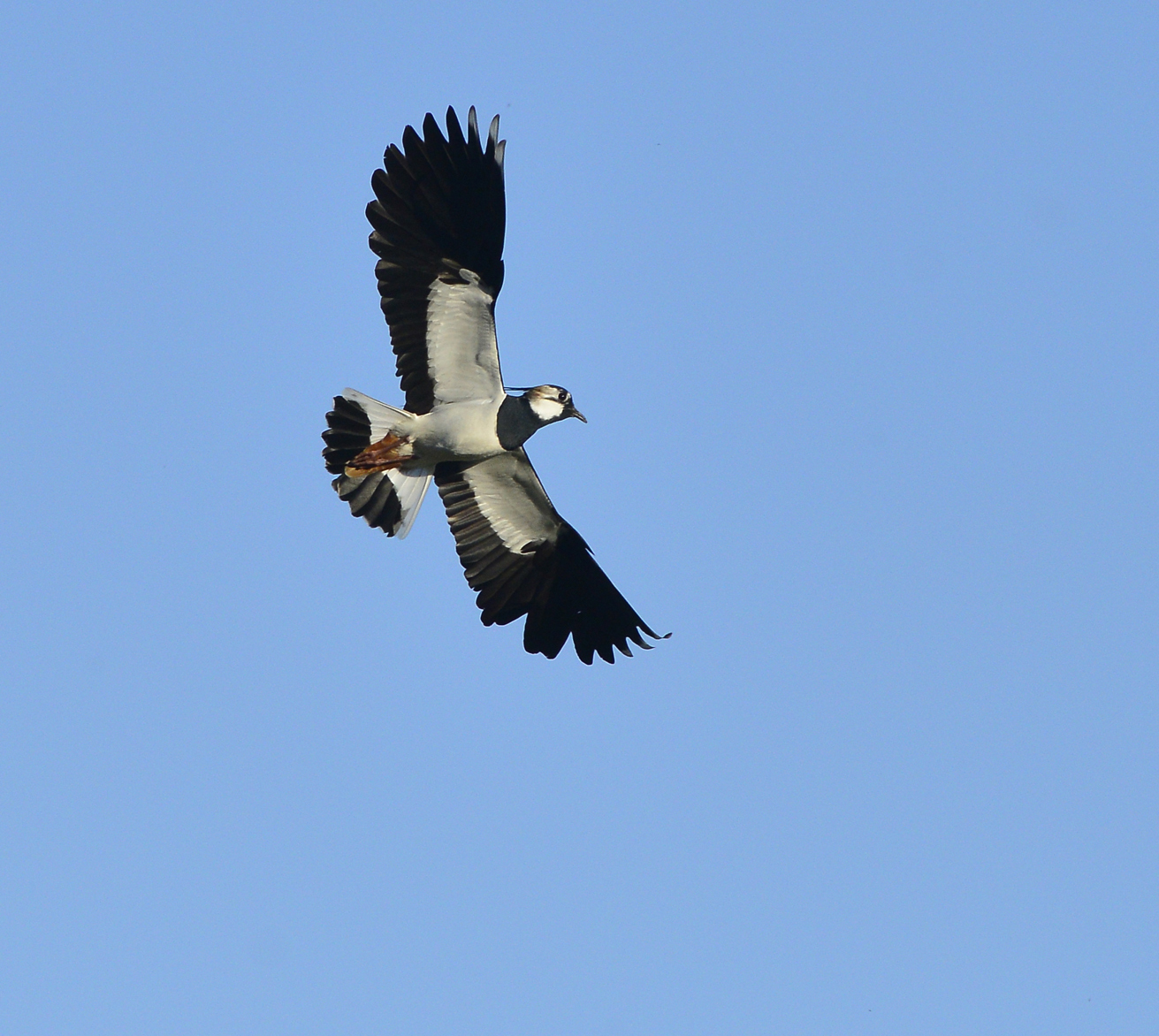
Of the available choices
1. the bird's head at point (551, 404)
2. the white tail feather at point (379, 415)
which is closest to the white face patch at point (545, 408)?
the bird's head at point (551, 404)

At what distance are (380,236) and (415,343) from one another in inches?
38.2

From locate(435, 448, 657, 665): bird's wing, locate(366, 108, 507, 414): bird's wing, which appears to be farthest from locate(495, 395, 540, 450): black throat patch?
locate(435, 448, 657, 665): bird's wing

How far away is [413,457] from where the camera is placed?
1427 cm

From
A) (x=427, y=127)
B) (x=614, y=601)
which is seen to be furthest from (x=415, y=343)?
(x=614, y=601)

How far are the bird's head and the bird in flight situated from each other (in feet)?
0.04

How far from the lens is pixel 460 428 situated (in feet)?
46.0

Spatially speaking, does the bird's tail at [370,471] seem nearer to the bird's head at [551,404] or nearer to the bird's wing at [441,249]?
the bird's wing at [441,249]

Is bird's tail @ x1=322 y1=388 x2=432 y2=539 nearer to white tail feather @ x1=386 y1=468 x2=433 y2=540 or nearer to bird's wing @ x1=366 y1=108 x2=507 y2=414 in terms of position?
white tail feather @ x1=386 y1=468 x2=433 y2=540

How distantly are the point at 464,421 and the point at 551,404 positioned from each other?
811 mm

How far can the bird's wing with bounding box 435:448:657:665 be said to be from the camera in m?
14.8

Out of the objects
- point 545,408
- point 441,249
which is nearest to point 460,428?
point 545,408

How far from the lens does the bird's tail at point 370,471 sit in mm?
14008

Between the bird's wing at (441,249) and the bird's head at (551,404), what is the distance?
43 centimetres

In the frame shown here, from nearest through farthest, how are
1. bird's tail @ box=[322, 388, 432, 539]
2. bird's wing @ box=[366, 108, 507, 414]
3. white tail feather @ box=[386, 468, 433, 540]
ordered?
bird's wing @ box=[366, 108, 507, 414] < bird's tail @ box=[322, 388, 432, 539] < white tail feather @ box=[386, 468, 433, 540]
